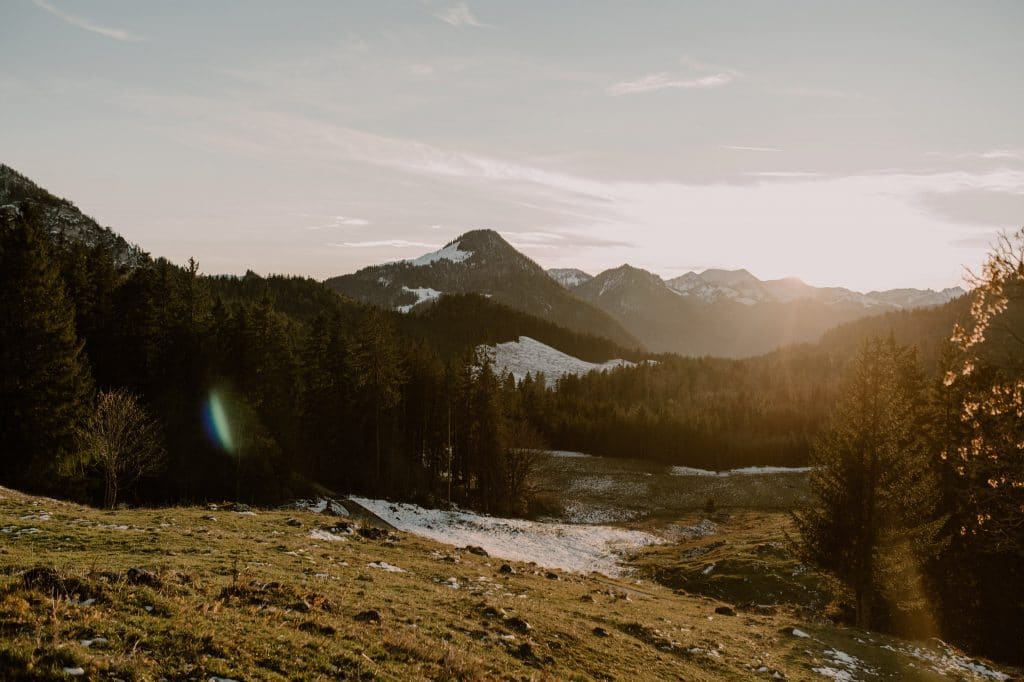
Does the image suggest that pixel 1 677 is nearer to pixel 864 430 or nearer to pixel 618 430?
pixel 864 430

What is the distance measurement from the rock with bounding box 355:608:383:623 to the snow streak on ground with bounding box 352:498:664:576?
27245mm

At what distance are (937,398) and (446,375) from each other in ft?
162

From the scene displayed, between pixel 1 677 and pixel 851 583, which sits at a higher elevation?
pixel 1 677

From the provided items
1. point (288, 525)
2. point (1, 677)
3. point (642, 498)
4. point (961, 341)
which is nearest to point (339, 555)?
point (288, 525)

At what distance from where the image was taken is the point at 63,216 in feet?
528

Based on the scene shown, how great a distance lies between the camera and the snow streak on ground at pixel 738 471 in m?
116

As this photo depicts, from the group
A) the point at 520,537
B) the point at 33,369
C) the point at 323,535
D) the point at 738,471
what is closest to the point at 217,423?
the point at 33,369

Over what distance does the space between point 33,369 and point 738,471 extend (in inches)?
4692

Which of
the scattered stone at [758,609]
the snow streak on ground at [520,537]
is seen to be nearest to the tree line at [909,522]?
the scattered stone at [758,609]

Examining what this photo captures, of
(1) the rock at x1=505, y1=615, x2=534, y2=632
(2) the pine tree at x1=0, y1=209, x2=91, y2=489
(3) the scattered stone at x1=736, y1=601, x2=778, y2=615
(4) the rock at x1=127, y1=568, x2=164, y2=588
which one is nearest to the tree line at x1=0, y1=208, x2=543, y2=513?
(2) the pine tree at x1=0, y1=209, x2=91, y2=489

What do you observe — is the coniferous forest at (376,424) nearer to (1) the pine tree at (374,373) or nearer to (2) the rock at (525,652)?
(1) the pine tree at (374,373)

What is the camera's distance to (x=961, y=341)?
14.8m

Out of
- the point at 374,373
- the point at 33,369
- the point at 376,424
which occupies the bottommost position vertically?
the point at 376,424

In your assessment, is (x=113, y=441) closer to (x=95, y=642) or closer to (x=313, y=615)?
(x=313, y=615)
